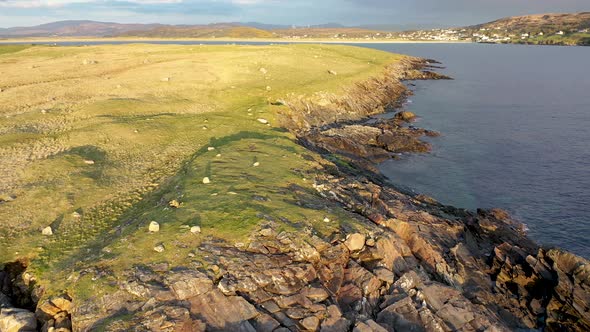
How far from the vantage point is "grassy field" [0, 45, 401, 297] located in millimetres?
17344

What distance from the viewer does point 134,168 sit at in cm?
2700

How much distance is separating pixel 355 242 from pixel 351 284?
2.59 m

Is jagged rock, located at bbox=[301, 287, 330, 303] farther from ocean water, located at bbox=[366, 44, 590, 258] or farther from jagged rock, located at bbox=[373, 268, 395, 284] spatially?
ocean water, located at bbox=[366, 44, 590, 258]

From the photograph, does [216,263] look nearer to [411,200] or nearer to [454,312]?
[454,312]

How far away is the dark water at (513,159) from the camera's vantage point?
3347 cm

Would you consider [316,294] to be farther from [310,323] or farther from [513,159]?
[513,159]

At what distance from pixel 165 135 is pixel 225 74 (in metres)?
31.4

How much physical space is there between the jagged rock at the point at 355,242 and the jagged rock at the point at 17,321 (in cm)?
1333

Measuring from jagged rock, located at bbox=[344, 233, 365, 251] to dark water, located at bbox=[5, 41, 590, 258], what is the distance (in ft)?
61.8

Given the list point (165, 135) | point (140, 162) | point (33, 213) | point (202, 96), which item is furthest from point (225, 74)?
point (33, 213)

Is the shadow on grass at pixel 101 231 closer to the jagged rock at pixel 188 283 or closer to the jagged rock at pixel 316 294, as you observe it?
the jagged rock at pixel 188 283

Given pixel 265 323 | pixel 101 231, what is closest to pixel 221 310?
pixel 265 323

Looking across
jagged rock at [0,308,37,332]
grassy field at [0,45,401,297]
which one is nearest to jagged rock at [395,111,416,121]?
grassy field at [0,45,401,297]

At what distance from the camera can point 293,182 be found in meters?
24.9
